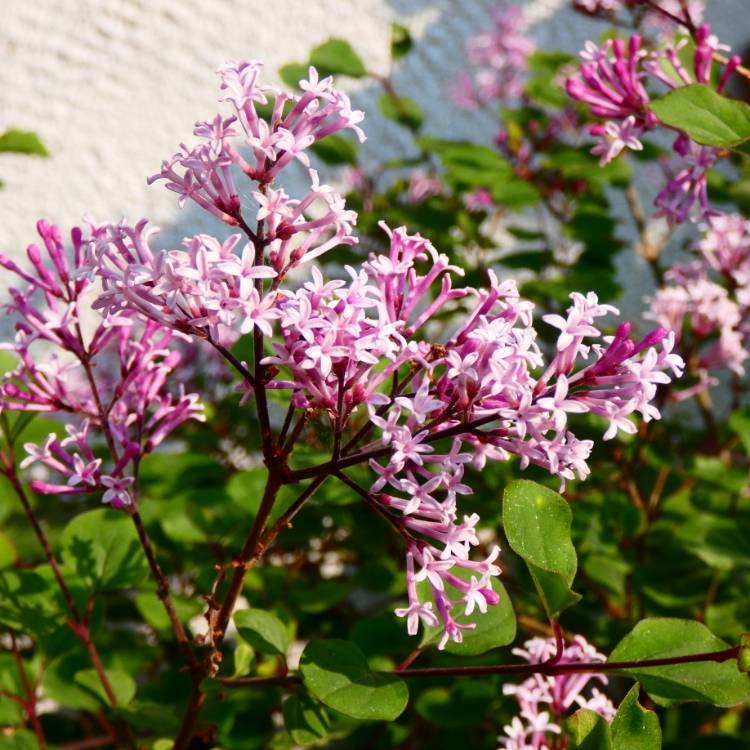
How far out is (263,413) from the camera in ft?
2.04

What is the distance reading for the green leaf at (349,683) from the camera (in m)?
0.65

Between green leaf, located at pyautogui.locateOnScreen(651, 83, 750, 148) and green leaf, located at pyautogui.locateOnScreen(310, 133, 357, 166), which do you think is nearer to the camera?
green leaf, located at pyautogui.locateOnScreen(651, 83, 750, 148)

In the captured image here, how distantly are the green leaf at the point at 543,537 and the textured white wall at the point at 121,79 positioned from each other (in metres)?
1.56

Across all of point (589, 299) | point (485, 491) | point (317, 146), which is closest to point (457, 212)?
point (317, 146)

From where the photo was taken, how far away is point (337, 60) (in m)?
1.59

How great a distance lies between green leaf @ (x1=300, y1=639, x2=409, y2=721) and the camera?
0.65 metres

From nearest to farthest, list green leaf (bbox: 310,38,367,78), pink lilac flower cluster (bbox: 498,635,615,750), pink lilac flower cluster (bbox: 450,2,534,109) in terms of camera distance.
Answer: pink lilac flower cluster (bbox: 498,635,615,750)
green leaf (bbox: 310,38,367,78)
pink lilac flower cluster (bbox: 450,2,534,109)

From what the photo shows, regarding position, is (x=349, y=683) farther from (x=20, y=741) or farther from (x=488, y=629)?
(x=20, y=741)

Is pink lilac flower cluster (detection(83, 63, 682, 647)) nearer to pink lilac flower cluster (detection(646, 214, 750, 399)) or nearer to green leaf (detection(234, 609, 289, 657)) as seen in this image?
green leaf (detection(234, 609, 289, 657))

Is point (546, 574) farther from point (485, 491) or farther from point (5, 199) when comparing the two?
point (5, 199)

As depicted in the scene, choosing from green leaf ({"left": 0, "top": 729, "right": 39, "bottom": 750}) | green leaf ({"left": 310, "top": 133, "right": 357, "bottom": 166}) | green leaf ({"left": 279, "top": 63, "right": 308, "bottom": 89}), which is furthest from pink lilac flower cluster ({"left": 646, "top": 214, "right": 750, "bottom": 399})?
green leaf ({"left": 0, "top": 729, "right": 39, "bottom": 750})

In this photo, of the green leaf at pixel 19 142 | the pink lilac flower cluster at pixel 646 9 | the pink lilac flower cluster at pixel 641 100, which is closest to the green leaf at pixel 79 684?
the green leaf at pixel 19 142

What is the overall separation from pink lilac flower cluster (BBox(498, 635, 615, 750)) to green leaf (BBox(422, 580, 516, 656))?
0.09 m

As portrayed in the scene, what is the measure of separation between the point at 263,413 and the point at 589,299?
0.25 m
